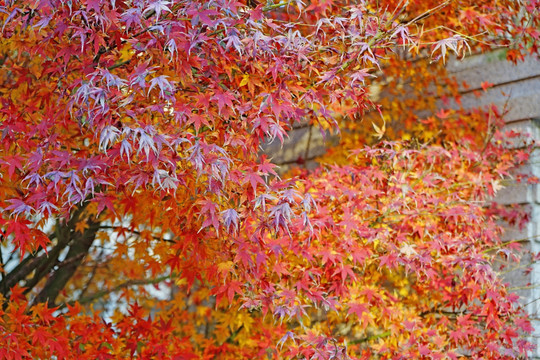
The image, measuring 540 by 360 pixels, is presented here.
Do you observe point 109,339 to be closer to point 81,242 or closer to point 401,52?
point 81,242

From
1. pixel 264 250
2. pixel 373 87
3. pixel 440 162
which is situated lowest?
pixel 264 250

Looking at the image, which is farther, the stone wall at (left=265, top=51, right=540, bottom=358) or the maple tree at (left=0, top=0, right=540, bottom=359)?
the stone wall at (left=265, top=51, right=540, bottom=358)

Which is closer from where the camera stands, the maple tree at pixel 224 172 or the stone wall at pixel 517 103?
the maple tree at pixel 224 172

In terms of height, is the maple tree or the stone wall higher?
the stone wall

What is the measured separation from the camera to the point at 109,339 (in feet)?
14.6

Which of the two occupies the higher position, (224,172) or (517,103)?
(517,103)

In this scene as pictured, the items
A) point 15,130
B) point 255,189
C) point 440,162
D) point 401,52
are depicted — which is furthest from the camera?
point 401,52

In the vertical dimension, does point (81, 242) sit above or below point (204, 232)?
above

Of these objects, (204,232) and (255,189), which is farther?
(204,232)

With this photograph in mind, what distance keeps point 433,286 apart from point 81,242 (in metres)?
2.97

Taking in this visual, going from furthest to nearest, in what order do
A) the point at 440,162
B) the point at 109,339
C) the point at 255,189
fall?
the point at 440,162, the point at 109,339, the point at 255,189

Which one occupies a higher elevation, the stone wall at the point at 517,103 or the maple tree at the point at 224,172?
the stone wall at the point at 517,103

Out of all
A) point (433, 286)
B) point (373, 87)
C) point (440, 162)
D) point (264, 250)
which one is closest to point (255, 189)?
point (264, 250)

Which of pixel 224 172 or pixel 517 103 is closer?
pixel 224 172
